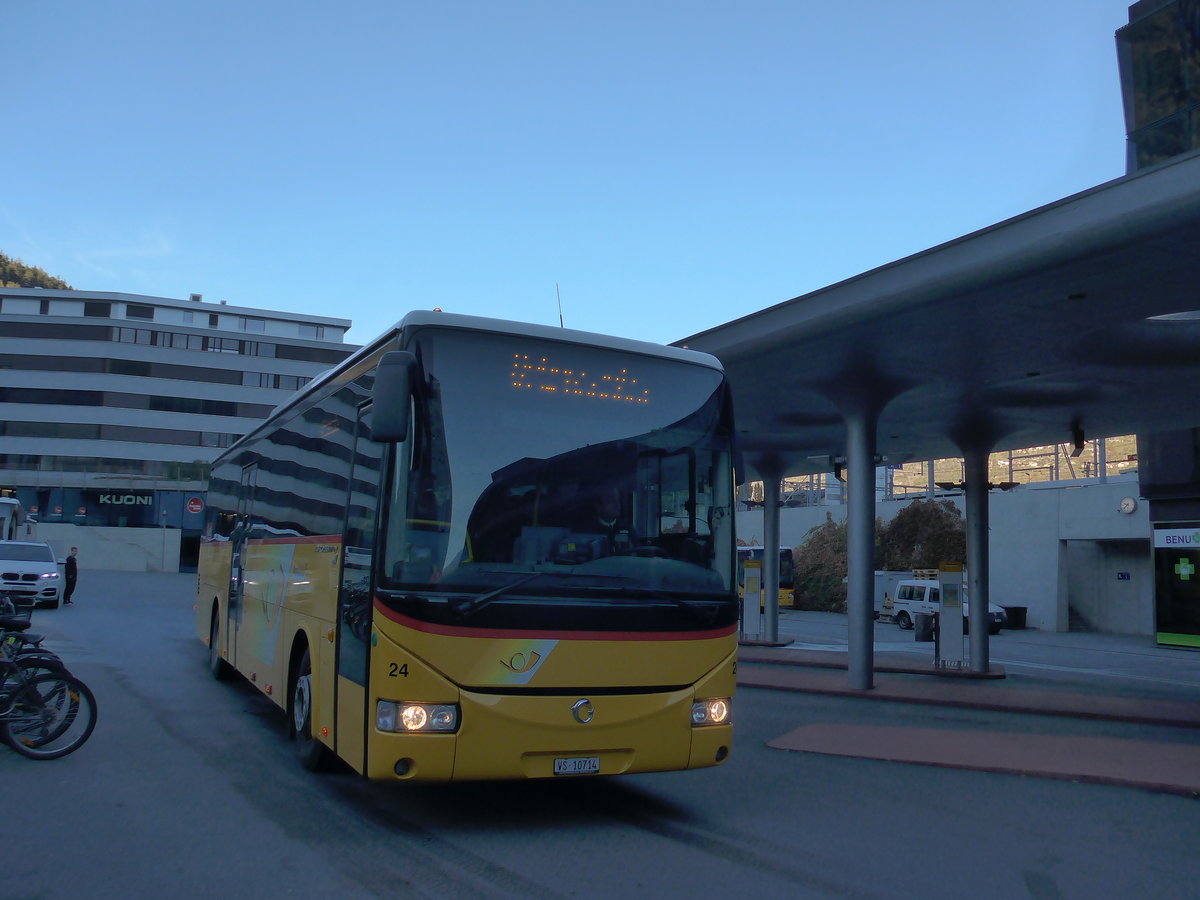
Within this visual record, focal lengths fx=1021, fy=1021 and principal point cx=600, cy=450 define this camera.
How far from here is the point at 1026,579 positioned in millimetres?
37562

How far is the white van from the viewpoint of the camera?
1383 inches

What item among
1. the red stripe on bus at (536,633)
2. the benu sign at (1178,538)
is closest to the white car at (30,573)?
the red stripe on bus at (536,633)

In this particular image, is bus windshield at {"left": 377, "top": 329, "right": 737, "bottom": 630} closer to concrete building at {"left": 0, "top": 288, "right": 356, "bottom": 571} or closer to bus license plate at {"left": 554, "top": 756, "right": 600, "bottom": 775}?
bus license plate at {"left": 554, "top": 756, "right": 600, "bottom": 775}

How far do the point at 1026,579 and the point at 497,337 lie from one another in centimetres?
3543

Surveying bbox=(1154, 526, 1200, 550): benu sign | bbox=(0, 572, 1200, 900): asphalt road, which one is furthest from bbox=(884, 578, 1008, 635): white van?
bbox=(0, 572, 1200, 900): asphalt road

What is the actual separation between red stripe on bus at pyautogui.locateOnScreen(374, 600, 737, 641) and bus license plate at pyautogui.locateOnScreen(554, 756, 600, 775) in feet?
2.41

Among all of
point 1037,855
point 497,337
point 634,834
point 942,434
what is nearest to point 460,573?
point 497,337

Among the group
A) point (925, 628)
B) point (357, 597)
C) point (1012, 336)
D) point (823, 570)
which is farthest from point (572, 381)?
point (823, 570)

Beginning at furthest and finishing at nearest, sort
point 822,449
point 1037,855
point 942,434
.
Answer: point 822,449
point 942,434
point 1037,855

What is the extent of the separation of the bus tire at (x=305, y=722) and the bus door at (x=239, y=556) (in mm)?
3226

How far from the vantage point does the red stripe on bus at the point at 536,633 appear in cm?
595

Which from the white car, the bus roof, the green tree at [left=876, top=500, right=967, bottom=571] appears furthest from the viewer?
the green tree at [left=876, top=500, right=967, bottom=571]

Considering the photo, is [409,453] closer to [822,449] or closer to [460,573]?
[460,573]

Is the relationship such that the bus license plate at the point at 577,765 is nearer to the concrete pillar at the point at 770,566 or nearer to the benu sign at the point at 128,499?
the concrete pillar at the point at 770,566
